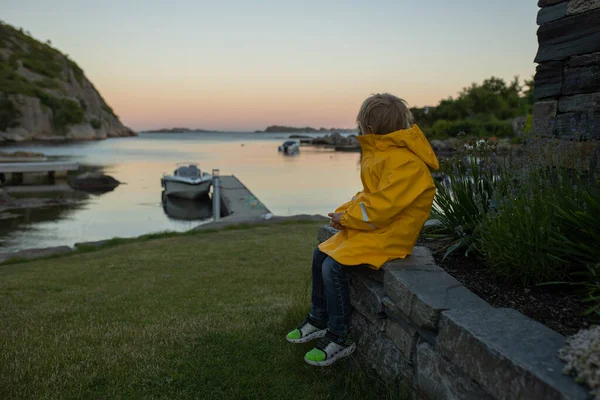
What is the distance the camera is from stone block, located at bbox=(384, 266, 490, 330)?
6.67ft

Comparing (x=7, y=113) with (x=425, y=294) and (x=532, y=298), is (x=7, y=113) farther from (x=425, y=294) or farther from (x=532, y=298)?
(x=532, y=298)

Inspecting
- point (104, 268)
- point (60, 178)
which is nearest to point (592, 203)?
point (104, 268)

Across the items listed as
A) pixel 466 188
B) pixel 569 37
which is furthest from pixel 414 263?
pixel 569 37

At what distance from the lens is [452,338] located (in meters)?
1.83

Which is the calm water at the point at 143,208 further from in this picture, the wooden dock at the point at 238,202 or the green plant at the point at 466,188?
the green plant at the point at 466,188

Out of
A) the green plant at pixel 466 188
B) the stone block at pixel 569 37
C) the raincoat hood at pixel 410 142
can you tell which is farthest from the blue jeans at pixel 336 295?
the stone block at pixel 569 37

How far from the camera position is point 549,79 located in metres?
3.90

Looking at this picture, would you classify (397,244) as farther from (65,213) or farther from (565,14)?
(65,213)

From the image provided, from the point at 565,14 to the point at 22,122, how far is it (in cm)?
9409

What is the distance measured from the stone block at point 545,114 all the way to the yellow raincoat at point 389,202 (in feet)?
5.15

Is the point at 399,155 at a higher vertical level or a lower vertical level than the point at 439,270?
higher

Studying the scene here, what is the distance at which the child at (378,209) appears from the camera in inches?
100

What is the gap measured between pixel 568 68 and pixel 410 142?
2078 mm

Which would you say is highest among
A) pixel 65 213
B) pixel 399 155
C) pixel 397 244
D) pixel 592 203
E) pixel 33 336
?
pixel 399 155
